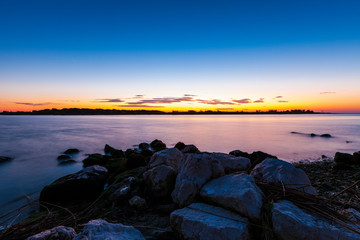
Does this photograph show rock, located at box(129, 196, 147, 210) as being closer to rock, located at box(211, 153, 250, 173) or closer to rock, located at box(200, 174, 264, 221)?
rock, located at box(200, 174, 264, 221)

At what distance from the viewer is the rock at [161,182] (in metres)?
4.45

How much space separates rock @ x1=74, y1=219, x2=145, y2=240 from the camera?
2.52 m

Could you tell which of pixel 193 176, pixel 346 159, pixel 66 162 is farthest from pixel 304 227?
pixel 66 162

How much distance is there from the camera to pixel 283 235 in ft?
8.16

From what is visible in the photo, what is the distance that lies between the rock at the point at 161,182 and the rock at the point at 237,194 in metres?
1.25

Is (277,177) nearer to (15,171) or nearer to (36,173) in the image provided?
(36,173)

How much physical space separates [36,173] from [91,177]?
7.18m

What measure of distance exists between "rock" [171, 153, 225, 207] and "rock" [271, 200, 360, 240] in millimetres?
1301

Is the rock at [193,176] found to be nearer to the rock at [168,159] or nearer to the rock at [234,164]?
the rock at [234,164]

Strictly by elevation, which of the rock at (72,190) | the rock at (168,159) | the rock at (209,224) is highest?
the rock at (168,159)

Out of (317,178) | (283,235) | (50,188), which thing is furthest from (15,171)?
(317,178)

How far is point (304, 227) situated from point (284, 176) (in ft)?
4.05

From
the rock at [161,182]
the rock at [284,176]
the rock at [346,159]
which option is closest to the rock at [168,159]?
the rock at [161,182]

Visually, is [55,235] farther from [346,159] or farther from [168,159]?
[346,159]
